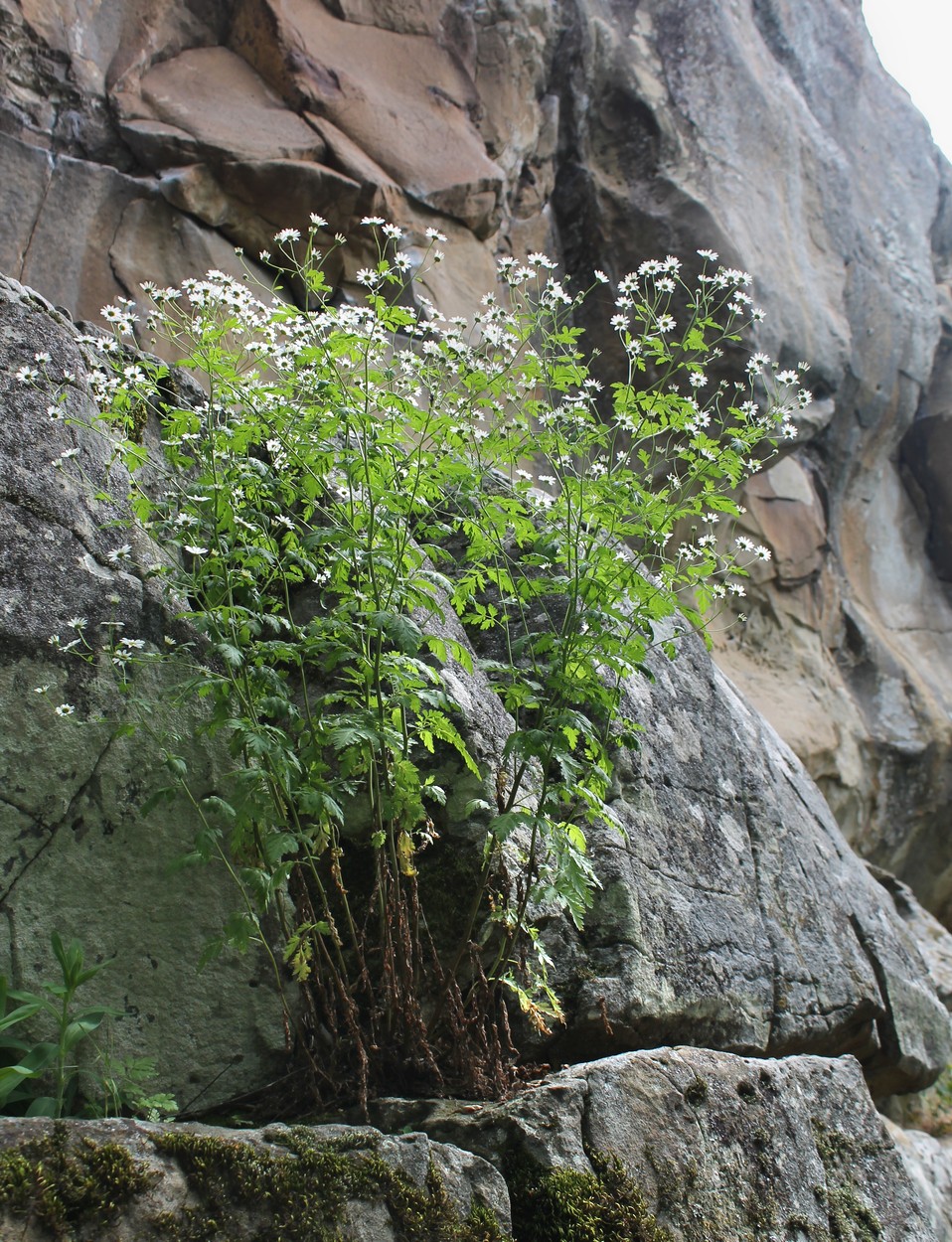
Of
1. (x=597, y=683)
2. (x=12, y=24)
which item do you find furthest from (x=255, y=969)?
(x=12, y=24)

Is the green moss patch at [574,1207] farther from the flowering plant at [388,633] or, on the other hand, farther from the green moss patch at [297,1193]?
the flowering plant at [388,633]

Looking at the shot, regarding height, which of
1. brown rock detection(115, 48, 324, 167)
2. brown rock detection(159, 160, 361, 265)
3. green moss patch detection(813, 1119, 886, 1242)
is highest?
brown rock detection(115, 48, 324, 167)

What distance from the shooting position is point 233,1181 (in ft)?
7.78

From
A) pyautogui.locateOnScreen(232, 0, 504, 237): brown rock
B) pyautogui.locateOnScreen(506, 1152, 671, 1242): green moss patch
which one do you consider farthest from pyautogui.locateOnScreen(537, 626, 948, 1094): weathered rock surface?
pyautogui.locateOnScreen(232, 0, 504, 237): brown rock

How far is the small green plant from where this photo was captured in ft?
9.13

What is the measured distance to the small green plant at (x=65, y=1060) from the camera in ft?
9.13

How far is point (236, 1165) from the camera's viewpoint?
2.39 metres

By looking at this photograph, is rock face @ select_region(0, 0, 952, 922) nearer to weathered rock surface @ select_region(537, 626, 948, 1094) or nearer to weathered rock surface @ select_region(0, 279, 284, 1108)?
weathered rock surface @ select_region(0, 279, 284, 1108)

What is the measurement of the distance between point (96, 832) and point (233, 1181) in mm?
1216

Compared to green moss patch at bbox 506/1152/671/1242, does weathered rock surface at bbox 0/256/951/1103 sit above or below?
above

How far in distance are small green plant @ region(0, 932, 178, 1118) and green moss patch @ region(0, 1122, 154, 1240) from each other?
551 mm

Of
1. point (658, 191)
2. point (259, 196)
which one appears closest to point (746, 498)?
point (658, 191)

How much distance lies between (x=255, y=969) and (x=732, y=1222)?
63.8 inches

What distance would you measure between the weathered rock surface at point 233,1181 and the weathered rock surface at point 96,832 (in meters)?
0.71
